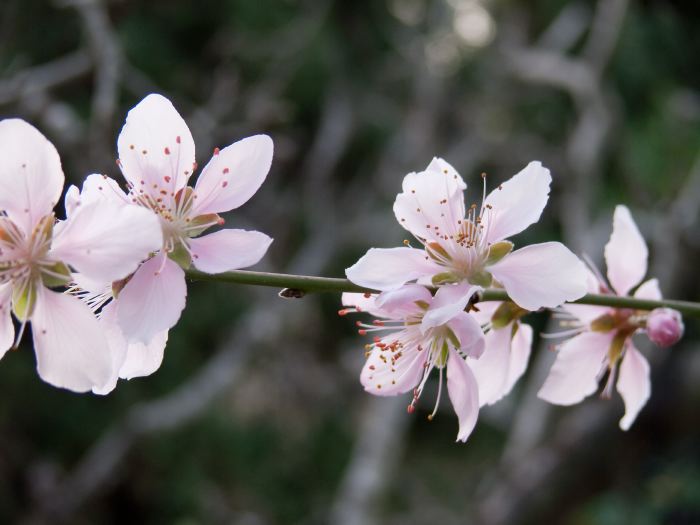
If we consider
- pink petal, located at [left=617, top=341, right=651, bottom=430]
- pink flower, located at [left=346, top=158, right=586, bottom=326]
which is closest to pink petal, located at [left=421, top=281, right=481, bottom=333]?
pink flower, located at [left=346, top=158, right=586, bottom=326]

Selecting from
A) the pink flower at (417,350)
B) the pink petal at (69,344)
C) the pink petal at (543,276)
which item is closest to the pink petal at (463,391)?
the pink flower at (417,350)

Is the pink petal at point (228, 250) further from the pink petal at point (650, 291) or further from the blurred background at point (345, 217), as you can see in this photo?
the blurred background at point (345, 217)

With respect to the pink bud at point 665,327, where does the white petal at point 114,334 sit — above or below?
below

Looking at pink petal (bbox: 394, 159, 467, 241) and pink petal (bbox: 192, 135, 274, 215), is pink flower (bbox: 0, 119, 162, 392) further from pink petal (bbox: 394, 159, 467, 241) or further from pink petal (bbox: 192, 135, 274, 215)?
pink petal (bbox: 394, 159, 467, 241)

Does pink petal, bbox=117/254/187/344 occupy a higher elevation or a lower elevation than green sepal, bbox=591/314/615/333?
higher

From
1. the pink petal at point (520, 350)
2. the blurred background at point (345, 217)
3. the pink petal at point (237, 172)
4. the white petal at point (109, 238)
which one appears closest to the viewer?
the white petal at point (109, 238)

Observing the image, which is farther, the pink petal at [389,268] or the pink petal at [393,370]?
the pink petal at [393,370]

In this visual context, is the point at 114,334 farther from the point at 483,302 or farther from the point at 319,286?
the point at 483,302
